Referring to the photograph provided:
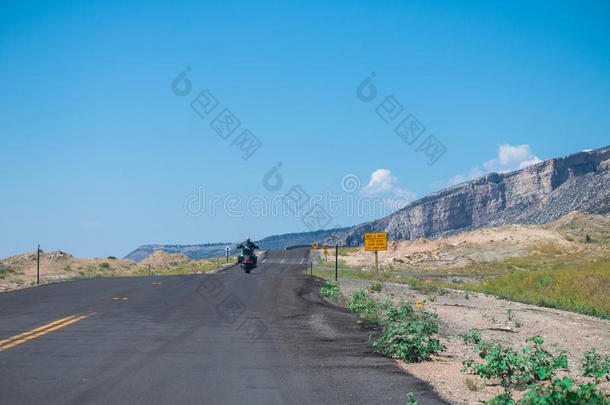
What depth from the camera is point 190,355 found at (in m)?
9.05

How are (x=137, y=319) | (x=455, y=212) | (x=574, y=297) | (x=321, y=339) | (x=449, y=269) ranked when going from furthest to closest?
(x=455, y=212), (x=449, y=269), (x=574, y=297), (x=137, y=319), (x=321, y=339)

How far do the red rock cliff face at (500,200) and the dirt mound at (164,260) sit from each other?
6345cm

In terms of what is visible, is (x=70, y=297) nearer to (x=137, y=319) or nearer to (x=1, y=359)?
(x=137, y=319)

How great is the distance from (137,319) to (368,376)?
24.4ft

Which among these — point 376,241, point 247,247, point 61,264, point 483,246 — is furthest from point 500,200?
point 376,241

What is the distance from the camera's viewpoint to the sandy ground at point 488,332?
755 centimetres

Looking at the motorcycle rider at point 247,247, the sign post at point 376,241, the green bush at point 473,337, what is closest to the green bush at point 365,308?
the green bush at point 473,337

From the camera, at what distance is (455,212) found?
179 meters

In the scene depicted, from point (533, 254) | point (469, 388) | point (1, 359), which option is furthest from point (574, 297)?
point (533, 254)

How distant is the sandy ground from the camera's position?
755 cm

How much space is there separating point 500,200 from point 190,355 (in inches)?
6873

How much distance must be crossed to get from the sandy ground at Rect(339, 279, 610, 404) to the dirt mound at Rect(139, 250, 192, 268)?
5038cm

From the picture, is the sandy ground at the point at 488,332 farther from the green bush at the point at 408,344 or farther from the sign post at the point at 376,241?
the sign post at the point at 376,241

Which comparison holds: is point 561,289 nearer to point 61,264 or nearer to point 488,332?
point 488,332
